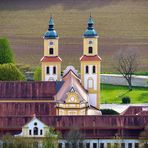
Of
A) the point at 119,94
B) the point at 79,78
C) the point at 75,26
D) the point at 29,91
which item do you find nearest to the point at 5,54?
the point at 119,94

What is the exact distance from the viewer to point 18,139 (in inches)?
2415

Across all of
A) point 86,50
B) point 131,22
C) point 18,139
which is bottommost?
point 18,139

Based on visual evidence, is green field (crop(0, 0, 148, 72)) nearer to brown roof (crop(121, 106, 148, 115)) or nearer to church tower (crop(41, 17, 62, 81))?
church tower (crop(41, 17, 62, 81))

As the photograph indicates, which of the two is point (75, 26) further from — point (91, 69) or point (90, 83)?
point (90, 83)

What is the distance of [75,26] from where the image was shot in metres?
104

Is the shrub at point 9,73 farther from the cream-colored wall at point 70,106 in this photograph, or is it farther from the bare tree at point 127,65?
the cream-colored wall at point 70,106

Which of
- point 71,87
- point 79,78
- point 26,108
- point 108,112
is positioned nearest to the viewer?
point 26,108

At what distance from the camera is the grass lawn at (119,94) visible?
79.6 m

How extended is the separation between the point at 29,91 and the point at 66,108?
260 centimetres

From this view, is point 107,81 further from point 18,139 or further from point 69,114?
point 18,139

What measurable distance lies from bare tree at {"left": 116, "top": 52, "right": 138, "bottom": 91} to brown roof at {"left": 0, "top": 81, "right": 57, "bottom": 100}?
41.8 ft

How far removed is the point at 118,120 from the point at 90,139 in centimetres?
166

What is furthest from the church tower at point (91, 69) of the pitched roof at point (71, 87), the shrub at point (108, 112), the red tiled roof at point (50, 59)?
the red tiled roof at point (50, 59)

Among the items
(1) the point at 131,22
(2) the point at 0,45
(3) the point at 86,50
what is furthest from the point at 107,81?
(1) the point at 131,22
